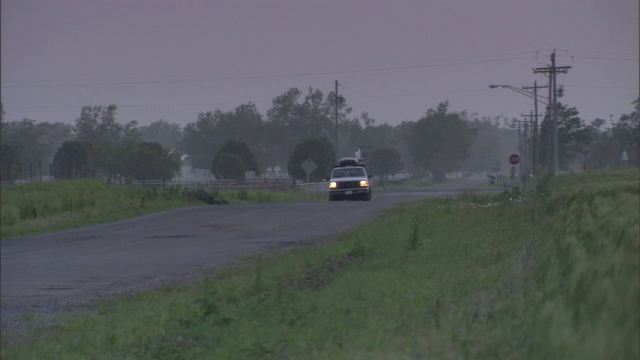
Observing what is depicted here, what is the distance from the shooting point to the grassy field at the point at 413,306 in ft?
17.4

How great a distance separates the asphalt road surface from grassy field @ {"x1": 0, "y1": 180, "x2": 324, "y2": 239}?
1208 millimetres

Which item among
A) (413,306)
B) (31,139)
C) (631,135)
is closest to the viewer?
(413,306)

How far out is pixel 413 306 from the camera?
30.9ft

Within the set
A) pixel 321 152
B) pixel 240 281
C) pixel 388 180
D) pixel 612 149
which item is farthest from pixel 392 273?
pixel 388 180

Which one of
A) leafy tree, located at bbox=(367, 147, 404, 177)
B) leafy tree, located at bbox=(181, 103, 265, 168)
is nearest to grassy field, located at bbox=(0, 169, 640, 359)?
leafy tree, located at bbox=(181, 103, 265, 168)

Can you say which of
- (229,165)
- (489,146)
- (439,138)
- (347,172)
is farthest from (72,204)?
(489,146)

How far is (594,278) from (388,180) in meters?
78.7

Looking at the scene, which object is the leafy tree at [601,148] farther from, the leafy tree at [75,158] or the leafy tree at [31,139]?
the leafy tree at [31,139]

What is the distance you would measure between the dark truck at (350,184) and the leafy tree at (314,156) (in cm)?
1226

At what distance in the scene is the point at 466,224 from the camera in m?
22.3

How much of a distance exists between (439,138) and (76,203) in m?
55.2

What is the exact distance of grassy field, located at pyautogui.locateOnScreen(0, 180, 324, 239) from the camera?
88.4 ft

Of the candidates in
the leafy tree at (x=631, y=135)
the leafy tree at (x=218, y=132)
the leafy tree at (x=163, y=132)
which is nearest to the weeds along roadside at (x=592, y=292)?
the leafy tree at (x=631, y=135)

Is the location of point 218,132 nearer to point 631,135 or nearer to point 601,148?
point 601,148
